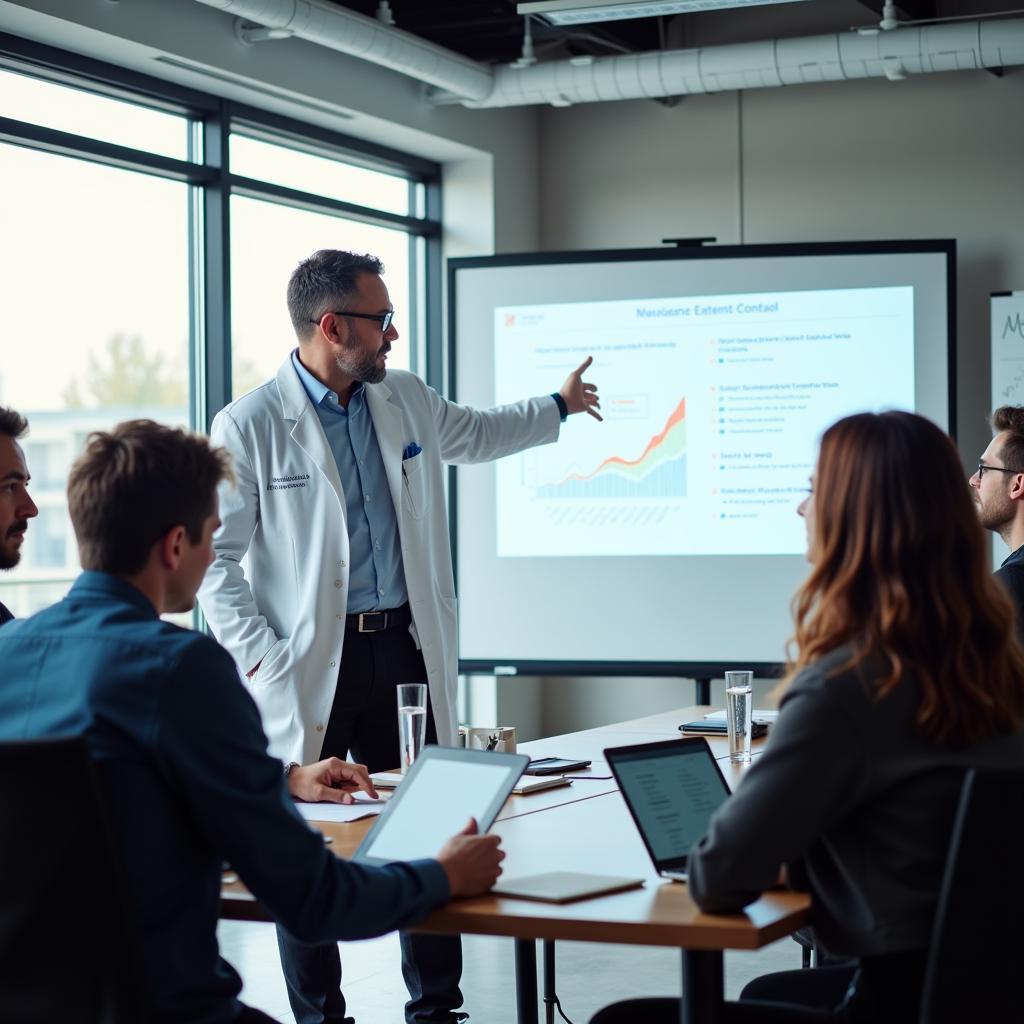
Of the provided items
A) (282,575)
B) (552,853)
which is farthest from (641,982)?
(552,853)

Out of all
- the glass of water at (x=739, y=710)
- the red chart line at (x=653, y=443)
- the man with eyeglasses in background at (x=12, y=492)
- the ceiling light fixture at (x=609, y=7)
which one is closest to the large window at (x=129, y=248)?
the ceiling light fixture at (x=609, y=7)

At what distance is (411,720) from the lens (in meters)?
2.54

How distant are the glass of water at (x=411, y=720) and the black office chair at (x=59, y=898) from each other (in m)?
0.98

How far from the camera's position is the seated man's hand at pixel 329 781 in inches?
97.8

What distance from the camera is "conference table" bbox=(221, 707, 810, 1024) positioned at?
5.65 feet

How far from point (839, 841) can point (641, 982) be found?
2.50 metres

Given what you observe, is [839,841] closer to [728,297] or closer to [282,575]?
[282,575]

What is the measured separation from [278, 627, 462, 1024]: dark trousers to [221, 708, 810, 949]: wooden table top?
38.6 inches

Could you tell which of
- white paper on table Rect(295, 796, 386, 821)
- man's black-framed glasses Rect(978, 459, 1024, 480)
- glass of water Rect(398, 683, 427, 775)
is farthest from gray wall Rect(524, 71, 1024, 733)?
white paper on table Rect(295, 796, 386, 821)

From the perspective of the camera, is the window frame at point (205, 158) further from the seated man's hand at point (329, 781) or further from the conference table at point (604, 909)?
the conference table at point (604, 909)

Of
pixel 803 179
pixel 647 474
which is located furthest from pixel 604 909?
pixel 803 179

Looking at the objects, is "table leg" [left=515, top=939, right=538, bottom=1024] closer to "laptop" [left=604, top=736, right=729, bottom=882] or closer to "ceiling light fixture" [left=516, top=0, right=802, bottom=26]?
"laptop" [left=604, top=736, right=729, bottom=882]

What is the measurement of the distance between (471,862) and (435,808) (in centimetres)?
19

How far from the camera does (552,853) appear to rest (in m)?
2.12
